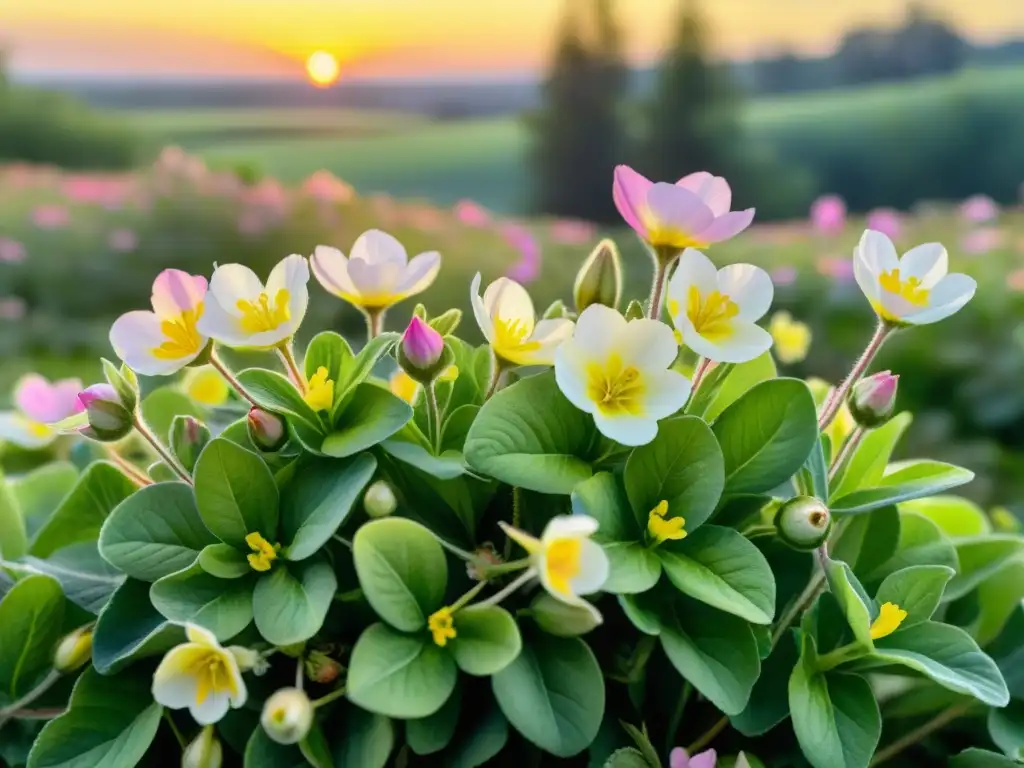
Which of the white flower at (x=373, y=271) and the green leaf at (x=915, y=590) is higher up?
the white flower at (x=373, y=271)

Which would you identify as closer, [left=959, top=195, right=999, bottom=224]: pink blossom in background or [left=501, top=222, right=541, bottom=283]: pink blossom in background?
[left=501, top=222, right=541, bottom=283]: pink blossom in background

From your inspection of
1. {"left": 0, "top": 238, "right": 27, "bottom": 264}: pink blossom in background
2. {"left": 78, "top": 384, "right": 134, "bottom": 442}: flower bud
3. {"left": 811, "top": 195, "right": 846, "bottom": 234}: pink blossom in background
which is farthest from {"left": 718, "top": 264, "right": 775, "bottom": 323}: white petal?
{"left": 0, "top": 238, "right": 27, "bottom": 264}: pink blossom in background

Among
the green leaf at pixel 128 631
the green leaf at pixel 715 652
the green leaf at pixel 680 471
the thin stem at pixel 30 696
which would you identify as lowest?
the thin stem at pixel 30 696

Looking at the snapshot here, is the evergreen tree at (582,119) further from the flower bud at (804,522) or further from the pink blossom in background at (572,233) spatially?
the flower bud at (804,522)

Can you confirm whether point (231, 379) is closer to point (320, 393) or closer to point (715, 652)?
point (320, 393)

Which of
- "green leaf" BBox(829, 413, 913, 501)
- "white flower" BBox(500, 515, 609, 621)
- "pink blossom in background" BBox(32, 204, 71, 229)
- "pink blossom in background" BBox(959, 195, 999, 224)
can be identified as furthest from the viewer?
"pink blossom in background" BBox(959, 195, 999, 224)

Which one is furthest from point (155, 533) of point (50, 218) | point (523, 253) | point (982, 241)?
point (982, 241)

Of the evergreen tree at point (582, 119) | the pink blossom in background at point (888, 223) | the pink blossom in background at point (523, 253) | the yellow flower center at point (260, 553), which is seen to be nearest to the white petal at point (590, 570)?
the yellow flower center at point (260, 553)

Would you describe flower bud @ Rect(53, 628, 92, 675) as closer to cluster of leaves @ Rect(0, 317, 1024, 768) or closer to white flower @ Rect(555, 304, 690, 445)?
cluster of leaves @ Rect(0, 317, 1024, 768)
